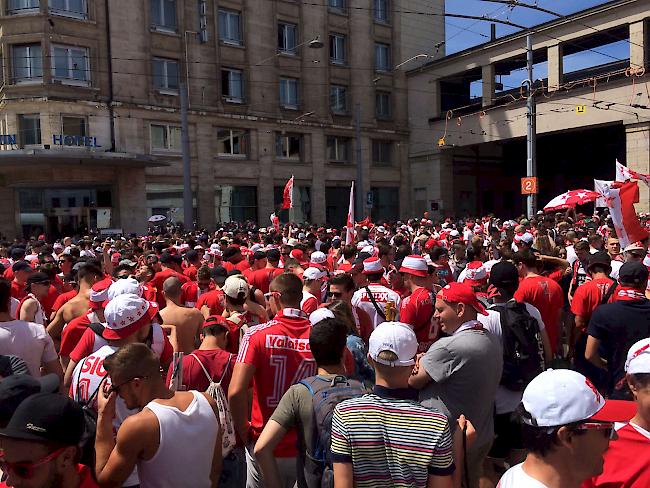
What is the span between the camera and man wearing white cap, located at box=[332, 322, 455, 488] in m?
2.45

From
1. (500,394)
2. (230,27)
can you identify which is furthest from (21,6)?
(500,394)

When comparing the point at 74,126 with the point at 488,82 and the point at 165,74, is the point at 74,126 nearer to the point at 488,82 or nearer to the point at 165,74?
the point at 165,74

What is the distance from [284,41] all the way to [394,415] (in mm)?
33889

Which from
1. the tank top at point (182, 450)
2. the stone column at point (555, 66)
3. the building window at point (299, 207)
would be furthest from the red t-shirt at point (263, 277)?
the stone column at point (555, 66)

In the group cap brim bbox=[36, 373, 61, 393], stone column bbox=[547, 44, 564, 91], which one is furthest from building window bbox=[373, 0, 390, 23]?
cap brim bbox=[36, 373, 61, 393]

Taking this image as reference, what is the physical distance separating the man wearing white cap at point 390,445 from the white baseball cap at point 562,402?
0.46 meters

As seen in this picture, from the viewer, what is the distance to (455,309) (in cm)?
396

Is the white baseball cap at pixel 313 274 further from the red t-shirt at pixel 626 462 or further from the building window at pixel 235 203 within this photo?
the building window at pixel 235 203

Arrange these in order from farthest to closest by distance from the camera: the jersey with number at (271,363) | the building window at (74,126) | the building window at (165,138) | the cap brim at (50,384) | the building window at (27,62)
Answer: the building window at (165,138)
the building window at (74,126)
the building window at (27,62)
the jersey with number at (271,363)
the cap brim at (50,384)

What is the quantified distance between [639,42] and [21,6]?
2930 cm

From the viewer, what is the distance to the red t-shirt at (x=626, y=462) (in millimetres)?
2238

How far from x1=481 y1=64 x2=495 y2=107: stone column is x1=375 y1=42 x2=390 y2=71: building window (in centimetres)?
679

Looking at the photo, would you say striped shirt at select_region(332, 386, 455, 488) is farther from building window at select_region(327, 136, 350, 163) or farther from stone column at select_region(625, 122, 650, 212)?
building window at select_region(327, 136, 350, 163)

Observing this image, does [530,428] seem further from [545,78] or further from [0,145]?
[545,78]
